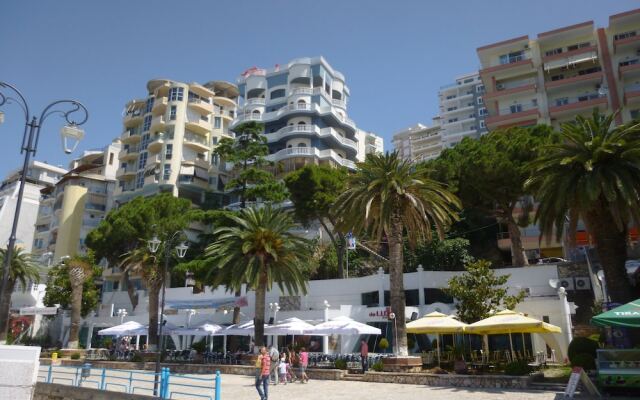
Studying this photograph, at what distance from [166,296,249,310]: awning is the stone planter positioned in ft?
67.7

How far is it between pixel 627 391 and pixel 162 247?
118 ft

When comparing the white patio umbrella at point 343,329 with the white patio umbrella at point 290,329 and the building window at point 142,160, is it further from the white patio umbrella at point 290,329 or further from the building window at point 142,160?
the building window at point 142,160

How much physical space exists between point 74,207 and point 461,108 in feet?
247

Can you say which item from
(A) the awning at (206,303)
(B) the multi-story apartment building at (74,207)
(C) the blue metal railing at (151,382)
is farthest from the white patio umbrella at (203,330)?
(B) the multi-story apartment building at (74,207)

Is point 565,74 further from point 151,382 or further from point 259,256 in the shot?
point 151,382

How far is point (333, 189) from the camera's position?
4859cm

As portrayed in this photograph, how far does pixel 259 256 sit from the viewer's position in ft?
104

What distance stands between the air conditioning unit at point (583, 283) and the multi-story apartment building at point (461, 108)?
66.0 meters

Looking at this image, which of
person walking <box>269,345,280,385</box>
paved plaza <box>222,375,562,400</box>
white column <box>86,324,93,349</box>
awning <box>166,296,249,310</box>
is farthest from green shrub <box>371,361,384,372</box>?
white column <box>86,324,93,349</box>

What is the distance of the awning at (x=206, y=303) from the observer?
141ft

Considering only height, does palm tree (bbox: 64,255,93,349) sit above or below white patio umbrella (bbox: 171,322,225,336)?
above

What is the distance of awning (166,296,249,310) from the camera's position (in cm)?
4312

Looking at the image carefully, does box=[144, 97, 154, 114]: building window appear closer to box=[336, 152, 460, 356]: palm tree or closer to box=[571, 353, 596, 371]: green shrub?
box=[336, 152, 460, 356]: palm tree

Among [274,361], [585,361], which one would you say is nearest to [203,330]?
[274,361]
